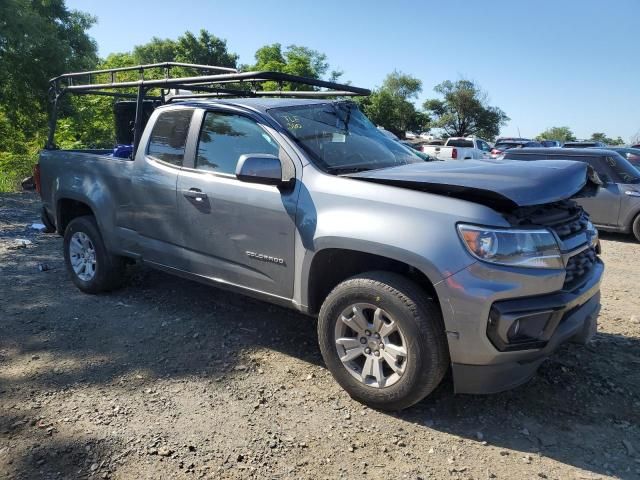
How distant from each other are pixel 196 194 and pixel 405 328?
1.93 m

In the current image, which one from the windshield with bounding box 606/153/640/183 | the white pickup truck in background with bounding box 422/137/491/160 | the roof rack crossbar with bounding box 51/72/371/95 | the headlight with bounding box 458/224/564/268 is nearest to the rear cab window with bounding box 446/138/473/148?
the white pickup truck in background with bounding box 422/137/491/160

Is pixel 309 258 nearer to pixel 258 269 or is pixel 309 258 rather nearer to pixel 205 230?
pixel 258 269

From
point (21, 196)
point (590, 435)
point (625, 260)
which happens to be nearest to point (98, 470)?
point (590, 435)

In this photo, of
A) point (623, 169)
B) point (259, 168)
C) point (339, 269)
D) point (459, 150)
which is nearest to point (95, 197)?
point (259, 168)

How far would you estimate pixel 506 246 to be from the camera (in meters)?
2.80

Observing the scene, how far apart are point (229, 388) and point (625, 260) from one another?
628cm

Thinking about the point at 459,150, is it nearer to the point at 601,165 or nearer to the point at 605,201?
the point at 601,165

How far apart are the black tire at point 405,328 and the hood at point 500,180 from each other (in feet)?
1.86

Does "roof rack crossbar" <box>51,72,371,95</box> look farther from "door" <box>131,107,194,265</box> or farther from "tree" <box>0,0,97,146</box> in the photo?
"tree" <box>0,0,97,146</box>

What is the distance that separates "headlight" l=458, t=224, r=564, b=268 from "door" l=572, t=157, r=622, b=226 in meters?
6.83

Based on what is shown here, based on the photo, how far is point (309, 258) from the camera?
3.41 metres

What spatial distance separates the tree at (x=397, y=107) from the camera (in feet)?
185

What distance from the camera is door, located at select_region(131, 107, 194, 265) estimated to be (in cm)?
429

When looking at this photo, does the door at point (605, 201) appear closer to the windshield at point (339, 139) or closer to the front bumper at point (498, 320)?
the windshield at point (339, 139)
